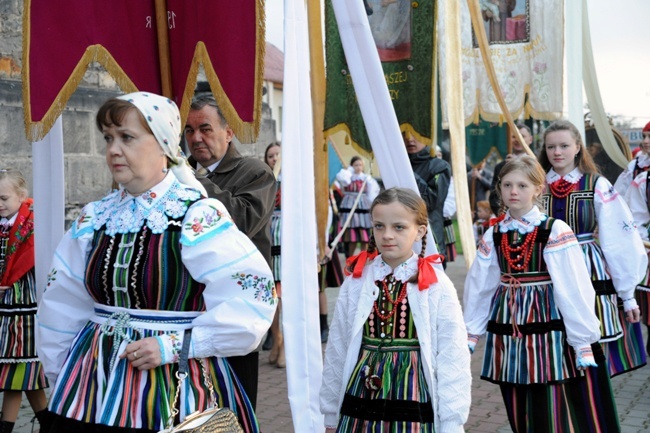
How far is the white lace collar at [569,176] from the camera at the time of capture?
5.34 m

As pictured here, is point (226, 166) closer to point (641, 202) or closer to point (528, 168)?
point (528, 168)

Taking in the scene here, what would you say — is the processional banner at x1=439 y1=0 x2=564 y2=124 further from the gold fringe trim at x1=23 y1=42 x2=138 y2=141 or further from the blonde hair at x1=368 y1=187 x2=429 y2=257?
the blonde hair at x1=368 y1=187 x2=429 y2=257

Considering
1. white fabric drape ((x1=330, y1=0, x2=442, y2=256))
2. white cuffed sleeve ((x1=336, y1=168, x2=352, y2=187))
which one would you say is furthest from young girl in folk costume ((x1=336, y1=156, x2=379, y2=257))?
white fabric drape ((x1=330, y1=0, x2=442, y2=256))

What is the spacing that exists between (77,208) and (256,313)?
5387mm

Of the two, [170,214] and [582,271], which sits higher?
[170,214]

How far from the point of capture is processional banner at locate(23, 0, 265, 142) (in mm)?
3719

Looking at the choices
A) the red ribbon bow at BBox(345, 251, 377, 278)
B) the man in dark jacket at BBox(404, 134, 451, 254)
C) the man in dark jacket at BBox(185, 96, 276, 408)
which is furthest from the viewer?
the man in dark jacket at BBox(404, 134, 451, 254)

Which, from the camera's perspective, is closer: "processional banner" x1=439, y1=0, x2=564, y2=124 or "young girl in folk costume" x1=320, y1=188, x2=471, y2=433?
"young girl in folk costume" x1=320, y1=188, x2=471, y2=433

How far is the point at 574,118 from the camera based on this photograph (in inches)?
268

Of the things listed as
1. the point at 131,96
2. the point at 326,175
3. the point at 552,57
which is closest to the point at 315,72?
the point at 326,175

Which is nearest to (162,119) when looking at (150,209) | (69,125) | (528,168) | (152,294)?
(150,209)

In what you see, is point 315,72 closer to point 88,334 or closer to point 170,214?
point 170,214

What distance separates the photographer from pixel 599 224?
17.2 ft

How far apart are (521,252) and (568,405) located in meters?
0.85
